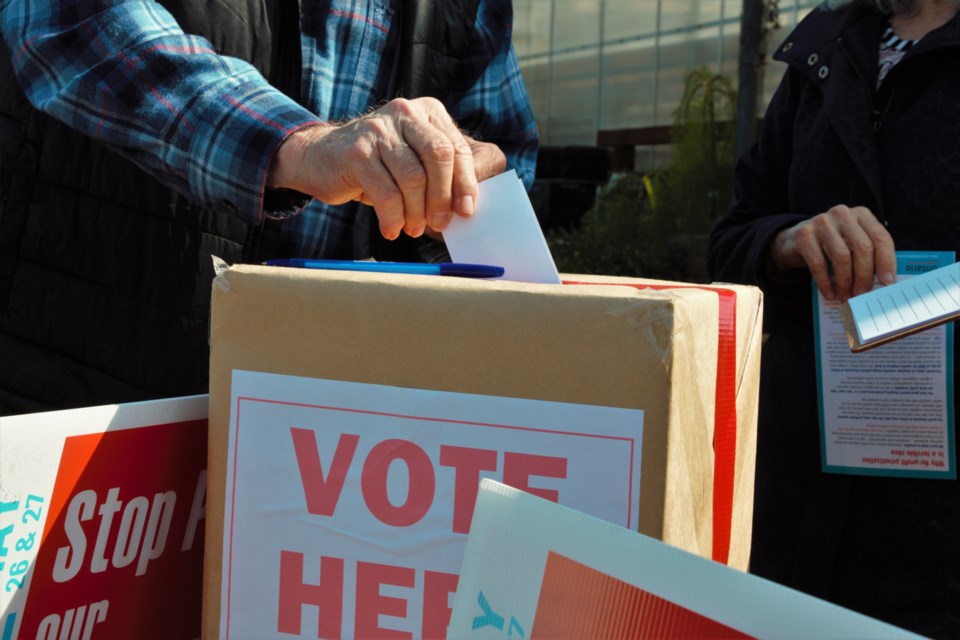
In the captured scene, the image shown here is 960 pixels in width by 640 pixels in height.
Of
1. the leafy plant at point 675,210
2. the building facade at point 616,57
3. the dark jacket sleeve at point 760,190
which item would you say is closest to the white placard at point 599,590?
the dark jacket sleeve at point 760,190

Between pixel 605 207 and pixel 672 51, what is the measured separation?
236 cm

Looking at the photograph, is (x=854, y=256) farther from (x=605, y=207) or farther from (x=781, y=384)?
(x=605, y=207)

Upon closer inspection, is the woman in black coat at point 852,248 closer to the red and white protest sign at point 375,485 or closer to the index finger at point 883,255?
the index finger at point 883,255

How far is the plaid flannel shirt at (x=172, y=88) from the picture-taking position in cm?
89

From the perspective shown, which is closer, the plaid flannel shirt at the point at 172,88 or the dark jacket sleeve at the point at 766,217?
the plaid flannel shirt at the point at 172,88

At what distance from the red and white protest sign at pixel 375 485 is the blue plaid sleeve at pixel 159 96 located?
0.87ft

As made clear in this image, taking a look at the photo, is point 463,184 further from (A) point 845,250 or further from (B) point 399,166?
(A) point 845,250

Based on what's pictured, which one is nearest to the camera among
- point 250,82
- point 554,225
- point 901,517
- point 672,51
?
point 250,82

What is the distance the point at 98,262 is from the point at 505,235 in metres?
0.61

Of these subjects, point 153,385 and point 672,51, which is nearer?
point 153,385

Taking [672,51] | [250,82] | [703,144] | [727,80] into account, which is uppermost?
[672,51]

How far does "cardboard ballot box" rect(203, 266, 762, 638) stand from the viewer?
633 millimetres

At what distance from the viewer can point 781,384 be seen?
1390 mm

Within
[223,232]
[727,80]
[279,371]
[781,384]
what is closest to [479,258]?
[279,371]
